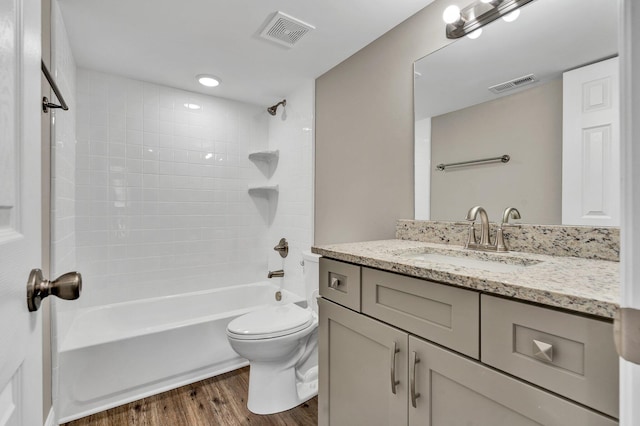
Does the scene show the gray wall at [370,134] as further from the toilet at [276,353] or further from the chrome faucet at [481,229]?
the toilet at [276,353]

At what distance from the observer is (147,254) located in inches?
99.7

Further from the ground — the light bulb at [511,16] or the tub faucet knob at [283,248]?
the light bulb at [511,16]

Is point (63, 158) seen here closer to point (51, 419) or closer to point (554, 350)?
point (51, 419)

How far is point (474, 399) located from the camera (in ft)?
2.59

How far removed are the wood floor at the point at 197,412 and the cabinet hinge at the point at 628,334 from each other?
1.70 metres

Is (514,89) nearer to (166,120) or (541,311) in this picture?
(541,311)

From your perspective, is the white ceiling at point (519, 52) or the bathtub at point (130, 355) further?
the bathtub at point (130, 355)

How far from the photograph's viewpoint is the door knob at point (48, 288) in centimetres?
53

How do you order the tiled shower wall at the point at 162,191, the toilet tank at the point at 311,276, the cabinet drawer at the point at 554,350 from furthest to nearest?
the tiled shower wall at the point at 162,191
the toilet tank at the point at 311,276
the cabinet drawer at the point at 554,350

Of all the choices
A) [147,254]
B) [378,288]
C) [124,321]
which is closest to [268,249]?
[147,254]

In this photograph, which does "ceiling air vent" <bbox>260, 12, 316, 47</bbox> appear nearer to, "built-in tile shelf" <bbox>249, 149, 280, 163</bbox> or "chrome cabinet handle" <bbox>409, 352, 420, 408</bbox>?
"built-in tile shelf" <bbox>249, 149, 280, 163</bbox>

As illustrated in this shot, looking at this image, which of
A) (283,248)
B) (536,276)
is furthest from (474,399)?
(283,248)

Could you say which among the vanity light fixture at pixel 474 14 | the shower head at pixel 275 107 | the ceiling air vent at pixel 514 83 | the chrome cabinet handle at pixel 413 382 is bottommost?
the chrome cabinet handle at pixel 413 382

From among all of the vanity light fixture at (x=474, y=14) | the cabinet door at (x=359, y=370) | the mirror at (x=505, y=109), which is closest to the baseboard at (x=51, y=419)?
the cabinet door at (x=359, y=370)
